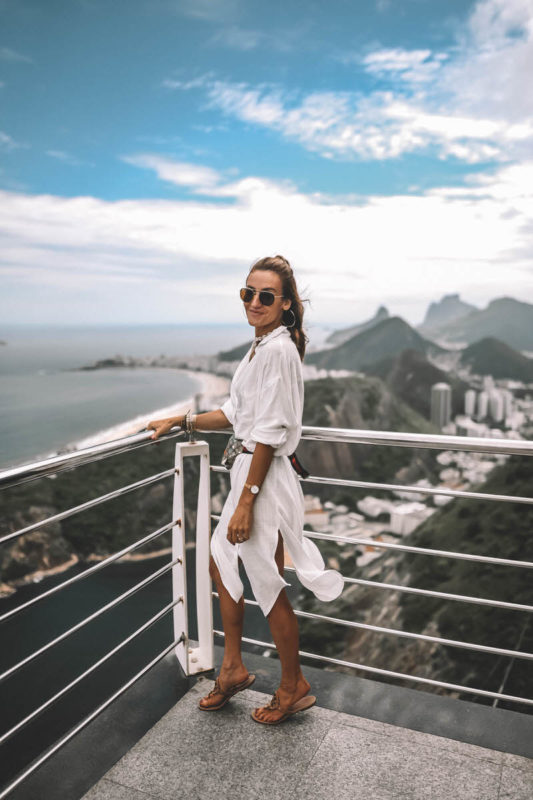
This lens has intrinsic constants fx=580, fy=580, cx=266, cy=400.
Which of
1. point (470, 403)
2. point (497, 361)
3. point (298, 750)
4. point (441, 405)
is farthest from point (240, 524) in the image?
point (497, 361)

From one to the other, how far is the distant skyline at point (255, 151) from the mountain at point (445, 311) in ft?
5.16

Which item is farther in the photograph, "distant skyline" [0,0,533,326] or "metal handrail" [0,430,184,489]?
"distant skyline" [0,0,533,326]

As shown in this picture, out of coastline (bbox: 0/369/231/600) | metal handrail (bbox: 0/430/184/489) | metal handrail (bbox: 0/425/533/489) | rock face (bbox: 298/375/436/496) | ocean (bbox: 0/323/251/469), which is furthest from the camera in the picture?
ocean (bbox: 0/323/251/469)

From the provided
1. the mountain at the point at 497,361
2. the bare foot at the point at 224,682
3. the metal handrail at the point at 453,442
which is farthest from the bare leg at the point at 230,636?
the mountain at the point at 497,361

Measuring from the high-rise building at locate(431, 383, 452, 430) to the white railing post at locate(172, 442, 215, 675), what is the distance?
5597cm

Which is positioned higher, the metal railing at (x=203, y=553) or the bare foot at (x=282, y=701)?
the metal railing at (x=203, y=553)

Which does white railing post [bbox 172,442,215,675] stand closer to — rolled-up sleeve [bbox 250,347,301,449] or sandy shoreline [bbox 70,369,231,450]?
rolled-up sleeve [bbox 250,347,301,449]

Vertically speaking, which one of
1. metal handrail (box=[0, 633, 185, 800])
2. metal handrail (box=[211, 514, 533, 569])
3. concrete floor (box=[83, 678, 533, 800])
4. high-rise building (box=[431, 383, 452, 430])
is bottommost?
high-rise building (box=[431, 383, 452, 430])

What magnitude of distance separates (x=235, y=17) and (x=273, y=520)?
298 ft

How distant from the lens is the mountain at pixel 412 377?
202 ft

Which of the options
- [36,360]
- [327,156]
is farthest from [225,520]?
[327,156]

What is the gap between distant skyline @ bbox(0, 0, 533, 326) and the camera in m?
68.3

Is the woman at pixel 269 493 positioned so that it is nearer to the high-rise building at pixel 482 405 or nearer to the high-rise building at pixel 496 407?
the high-rise building at pixel 496 407

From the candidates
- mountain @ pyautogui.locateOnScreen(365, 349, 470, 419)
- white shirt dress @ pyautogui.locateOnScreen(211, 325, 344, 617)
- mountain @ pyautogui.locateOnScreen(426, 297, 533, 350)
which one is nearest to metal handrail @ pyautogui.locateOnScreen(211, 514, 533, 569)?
white shirt dress @ pyautogui.locateOnScreen(211, 325, 344, 617)
